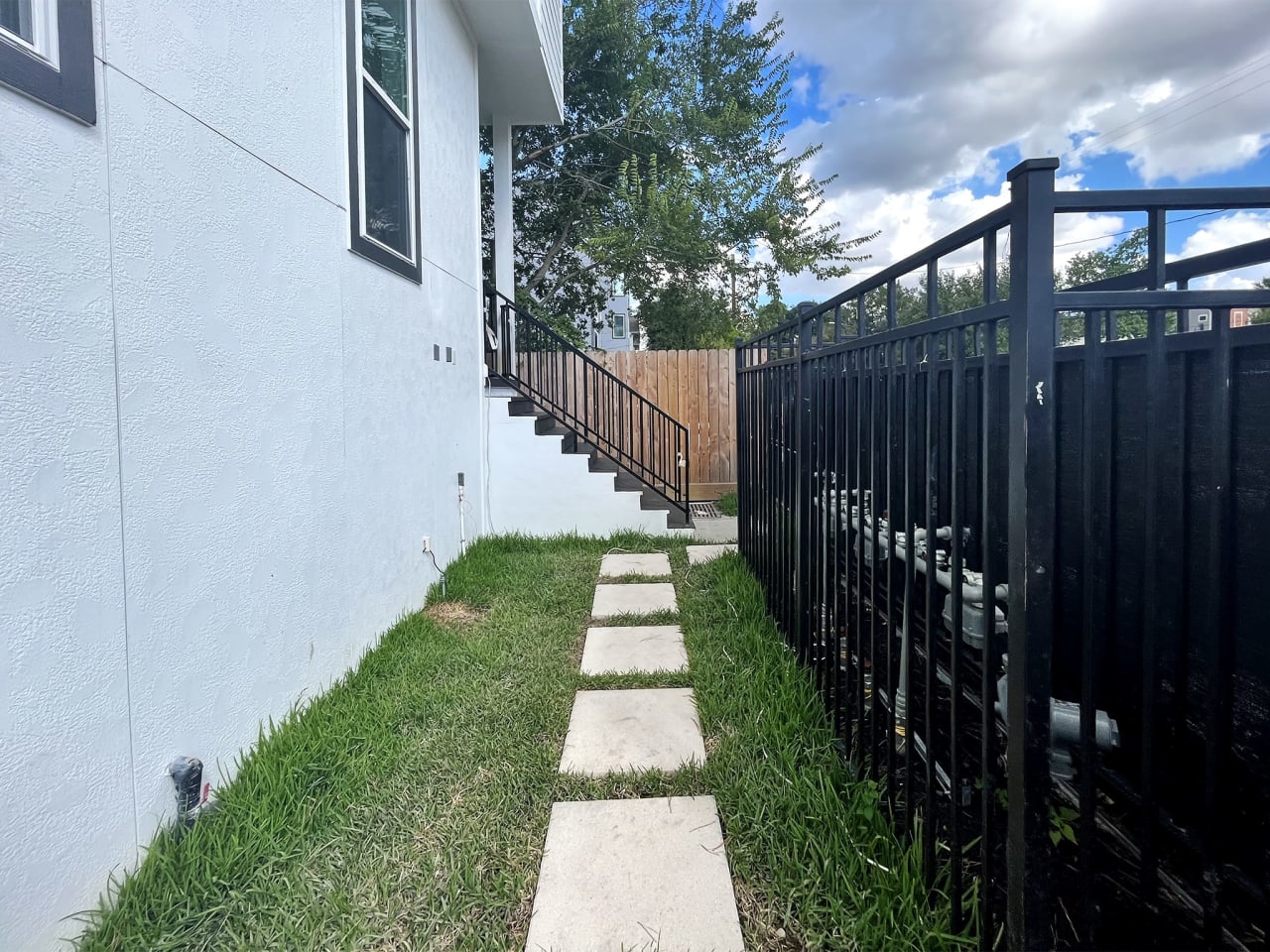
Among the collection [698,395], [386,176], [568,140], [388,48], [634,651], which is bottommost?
[634,651]

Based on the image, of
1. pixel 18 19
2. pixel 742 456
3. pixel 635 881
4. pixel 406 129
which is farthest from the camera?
pixel 742 456

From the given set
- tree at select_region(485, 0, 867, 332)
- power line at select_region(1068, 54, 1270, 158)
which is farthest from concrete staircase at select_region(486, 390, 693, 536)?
power line at select_region(1068, 54, 1270, 158)

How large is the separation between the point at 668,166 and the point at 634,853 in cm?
1233

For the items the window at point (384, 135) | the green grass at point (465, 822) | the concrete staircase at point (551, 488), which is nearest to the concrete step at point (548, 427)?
the concrete staircase at point (551, 488)

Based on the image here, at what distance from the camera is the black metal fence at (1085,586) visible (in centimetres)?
109

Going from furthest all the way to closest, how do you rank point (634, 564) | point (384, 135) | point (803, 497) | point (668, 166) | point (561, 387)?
point (668, 166)
point (561, 387)
point (634, 564)
point (384, 135)
point (803, 497)

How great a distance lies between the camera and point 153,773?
5.58 feet

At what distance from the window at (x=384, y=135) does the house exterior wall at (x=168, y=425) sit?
0.14 m

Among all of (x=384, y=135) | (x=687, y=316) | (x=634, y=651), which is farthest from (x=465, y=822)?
(x=687, y=316)

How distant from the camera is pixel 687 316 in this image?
12.7m

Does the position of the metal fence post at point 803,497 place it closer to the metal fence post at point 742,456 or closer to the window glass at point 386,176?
the metal fence post at point 742,456

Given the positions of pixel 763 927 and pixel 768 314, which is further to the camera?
pixel 768 314

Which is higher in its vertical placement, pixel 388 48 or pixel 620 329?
pixel 620 329

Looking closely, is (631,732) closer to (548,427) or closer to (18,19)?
(18,19)
